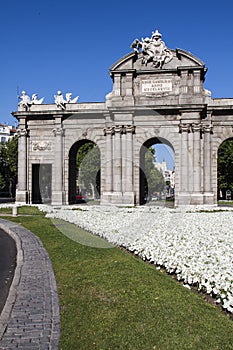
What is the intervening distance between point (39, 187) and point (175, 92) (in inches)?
697

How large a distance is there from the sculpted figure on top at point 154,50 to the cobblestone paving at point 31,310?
90.8ft

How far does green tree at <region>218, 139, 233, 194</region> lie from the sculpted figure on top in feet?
101

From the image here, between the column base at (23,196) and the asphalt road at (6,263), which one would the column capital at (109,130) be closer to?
the column base at (23,196)

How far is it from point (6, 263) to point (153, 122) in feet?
86.2

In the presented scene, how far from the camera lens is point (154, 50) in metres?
36.5

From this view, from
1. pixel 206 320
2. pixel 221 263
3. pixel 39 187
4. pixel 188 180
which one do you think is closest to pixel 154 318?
pixel 206 320

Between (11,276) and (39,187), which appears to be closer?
(11,276)

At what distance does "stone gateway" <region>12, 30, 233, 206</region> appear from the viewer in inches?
1411

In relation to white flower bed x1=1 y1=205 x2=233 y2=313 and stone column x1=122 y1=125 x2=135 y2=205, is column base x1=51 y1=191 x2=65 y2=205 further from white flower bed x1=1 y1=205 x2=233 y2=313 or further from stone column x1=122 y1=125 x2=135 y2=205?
white flower bed x1=1 y1=205 x2=233 y2=313

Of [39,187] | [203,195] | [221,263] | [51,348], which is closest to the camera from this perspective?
[51,348]

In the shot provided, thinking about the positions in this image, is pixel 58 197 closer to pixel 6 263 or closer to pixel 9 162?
pixel 6 263

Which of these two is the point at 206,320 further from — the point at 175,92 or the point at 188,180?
the point at 175,92

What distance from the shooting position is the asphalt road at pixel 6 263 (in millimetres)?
9867

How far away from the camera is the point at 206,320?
23.6ft
